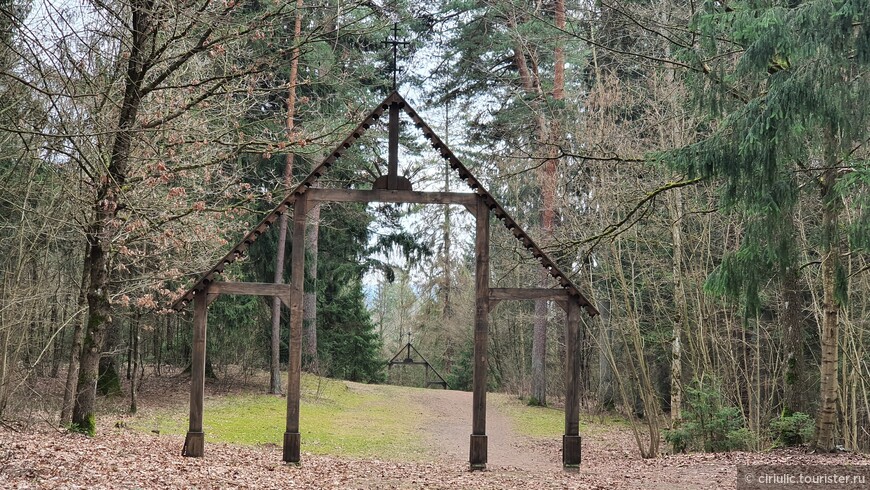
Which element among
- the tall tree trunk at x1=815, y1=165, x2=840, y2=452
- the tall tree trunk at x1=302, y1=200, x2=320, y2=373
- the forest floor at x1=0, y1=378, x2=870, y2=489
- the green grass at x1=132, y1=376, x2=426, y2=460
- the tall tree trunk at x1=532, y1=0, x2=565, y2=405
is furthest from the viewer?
the tall tree trunk at x1=302, y1=200, x2=320, y2=373

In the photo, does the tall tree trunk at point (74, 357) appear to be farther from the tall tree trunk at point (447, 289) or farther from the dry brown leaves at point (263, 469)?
the tall tree trunk at point (447, 289)

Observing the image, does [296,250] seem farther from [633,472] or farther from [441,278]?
[441,278]

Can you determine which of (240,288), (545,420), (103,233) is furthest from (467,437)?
(103,233)

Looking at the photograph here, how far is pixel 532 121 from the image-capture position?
21.4 m

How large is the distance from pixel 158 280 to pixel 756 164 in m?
9.82

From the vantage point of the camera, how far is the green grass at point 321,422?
45.6 ft

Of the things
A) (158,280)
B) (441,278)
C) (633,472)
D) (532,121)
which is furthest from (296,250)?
(441,278)

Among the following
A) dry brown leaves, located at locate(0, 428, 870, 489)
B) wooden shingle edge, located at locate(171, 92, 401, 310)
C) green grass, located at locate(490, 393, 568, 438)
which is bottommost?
green grass, located at locate(490, 393, 568, 438)

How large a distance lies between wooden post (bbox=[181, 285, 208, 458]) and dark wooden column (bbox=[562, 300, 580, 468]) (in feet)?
16.4

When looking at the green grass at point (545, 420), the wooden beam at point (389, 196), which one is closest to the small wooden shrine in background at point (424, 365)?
the green grass at point (545, 420)

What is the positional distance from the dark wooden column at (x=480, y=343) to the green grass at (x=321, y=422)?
2.92 m

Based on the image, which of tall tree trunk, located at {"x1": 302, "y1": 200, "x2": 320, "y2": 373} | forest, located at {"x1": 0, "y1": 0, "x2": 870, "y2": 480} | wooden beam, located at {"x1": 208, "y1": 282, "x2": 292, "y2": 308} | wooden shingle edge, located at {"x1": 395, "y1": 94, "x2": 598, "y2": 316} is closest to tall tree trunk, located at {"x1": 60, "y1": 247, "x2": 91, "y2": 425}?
forest, located at {"x1": 0, "y1": 0, "x2": 870, "y2": 480}

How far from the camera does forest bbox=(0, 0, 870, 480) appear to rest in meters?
7.95

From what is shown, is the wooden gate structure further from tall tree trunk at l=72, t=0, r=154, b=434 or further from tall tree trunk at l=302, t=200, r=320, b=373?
tall tree trunk at l=302, t=200, r=320, b=373
